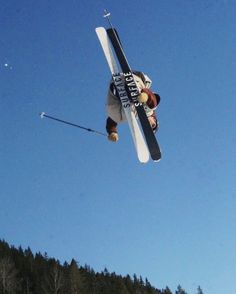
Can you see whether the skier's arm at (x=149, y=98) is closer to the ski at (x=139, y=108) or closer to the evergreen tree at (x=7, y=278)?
the ski at (x=139, y=108)

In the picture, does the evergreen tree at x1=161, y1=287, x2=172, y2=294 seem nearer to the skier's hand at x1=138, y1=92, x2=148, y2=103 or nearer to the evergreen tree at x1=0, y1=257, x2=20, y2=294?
the evergreen tree at x1=0, y1=257, x2=20, y2=294

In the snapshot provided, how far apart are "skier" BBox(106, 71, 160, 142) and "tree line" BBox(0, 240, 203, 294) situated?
48068mm

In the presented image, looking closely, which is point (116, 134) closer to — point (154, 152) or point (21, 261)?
point (154, 152)

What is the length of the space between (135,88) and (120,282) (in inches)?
2596

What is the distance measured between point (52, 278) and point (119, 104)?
177 ft

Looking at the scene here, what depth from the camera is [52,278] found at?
62.2 m

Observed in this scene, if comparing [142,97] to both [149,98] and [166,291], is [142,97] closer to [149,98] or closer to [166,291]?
[149,98]

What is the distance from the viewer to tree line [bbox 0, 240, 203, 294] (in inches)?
2356

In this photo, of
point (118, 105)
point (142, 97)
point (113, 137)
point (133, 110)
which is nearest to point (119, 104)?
point (118, 105)

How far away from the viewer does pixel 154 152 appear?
442 inches

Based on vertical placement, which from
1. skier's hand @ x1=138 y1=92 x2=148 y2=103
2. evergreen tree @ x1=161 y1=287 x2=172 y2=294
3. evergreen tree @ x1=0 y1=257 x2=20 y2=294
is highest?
evergreen tree @ x1=161 y1=287 x2=172 y2=294

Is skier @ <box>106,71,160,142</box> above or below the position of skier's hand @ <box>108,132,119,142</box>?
above

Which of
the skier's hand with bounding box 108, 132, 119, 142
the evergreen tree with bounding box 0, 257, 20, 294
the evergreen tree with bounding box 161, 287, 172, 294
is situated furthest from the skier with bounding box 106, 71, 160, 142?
the evergreen tree with bounding box 161, 287, 172, 294

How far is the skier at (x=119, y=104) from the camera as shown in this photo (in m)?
11.1
